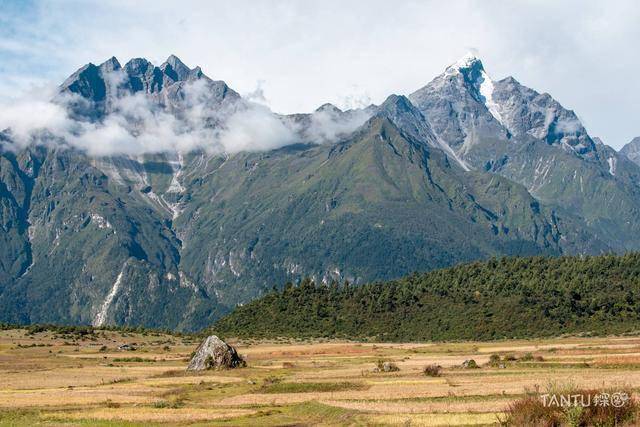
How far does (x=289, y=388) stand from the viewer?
252 feet

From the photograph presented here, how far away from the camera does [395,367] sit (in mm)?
93125

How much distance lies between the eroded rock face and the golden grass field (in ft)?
7.86

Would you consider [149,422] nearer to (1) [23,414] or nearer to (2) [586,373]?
(1) [23,414]

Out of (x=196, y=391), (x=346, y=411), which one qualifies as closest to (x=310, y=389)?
(x=196, y=391)

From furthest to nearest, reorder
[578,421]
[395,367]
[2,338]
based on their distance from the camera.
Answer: [2,338] < [395,367] < [578,421]

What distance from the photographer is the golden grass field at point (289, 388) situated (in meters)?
57.4

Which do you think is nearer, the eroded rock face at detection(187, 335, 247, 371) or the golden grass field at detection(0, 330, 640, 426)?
the golden grass field at detection(0, 330, 640, 426)

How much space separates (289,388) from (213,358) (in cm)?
3043

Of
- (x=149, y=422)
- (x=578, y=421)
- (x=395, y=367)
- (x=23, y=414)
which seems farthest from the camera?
(x=395, y=367)

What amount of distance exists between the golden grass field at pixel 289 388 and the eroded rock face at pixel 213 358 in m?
2.40

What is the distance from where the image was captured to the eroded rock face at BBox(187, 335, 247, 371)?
105 m

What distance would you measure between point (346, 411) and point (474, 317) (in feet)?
457

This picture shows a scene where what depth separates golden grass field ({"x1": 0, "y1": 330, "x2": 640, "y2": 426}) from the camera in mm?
57406

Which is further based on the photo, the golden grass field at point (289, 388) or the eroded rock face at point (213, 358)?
the eroded rock face at point (213, 358)
